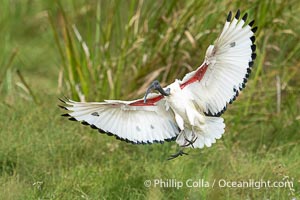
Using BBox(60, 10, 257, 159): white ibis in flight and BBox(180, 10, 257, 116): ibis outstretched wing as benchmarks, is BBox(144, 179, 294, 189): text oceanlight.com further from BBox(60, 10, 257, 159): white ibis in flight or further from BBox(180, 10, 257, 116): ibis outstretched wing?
BBox(180, 10, 257, 116): ibis outstretched wing

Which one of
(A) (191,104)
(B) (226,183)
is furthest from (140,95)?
(A) (191,104)

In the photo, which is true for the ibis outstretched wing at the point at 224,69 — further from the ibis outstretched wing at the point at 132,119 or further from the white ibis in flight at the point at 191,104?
the ibis outstretched wing at the point at 132,119

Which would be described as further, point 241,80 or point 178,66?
point 178,66

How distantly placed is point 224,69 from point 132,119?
498mm

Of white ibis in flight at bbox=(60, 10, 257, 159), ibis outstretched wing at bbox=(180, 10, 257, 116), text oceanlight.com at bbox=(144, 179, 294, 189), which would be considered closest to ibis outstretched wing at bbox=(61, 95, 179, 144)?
white ibis in flight at bbox=(60, 10, 257, 159)

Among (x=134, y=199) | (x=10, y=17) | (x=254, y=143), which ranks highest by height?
(x=10, y=17)

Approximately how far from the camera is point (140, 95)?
5297 millimetres

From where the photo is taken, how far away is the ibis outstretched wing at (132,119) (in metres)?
3.90

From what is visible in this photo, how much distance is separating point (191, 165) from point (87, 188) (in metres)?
0.63

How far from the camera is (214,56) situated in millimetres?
3764

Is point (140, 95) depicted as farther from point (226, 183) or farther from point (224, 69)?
point (224, 69)

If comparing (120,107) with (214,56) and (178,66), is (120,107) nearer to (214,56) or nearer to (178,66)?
(214,56)

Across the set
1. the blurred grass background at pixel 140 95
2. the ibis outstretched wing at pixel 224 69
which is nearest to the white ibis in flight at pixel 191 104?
the ibis outstretched wing at pixel 224 69

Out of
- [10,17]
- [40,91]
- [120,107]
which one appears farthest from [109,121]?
[10,17]
